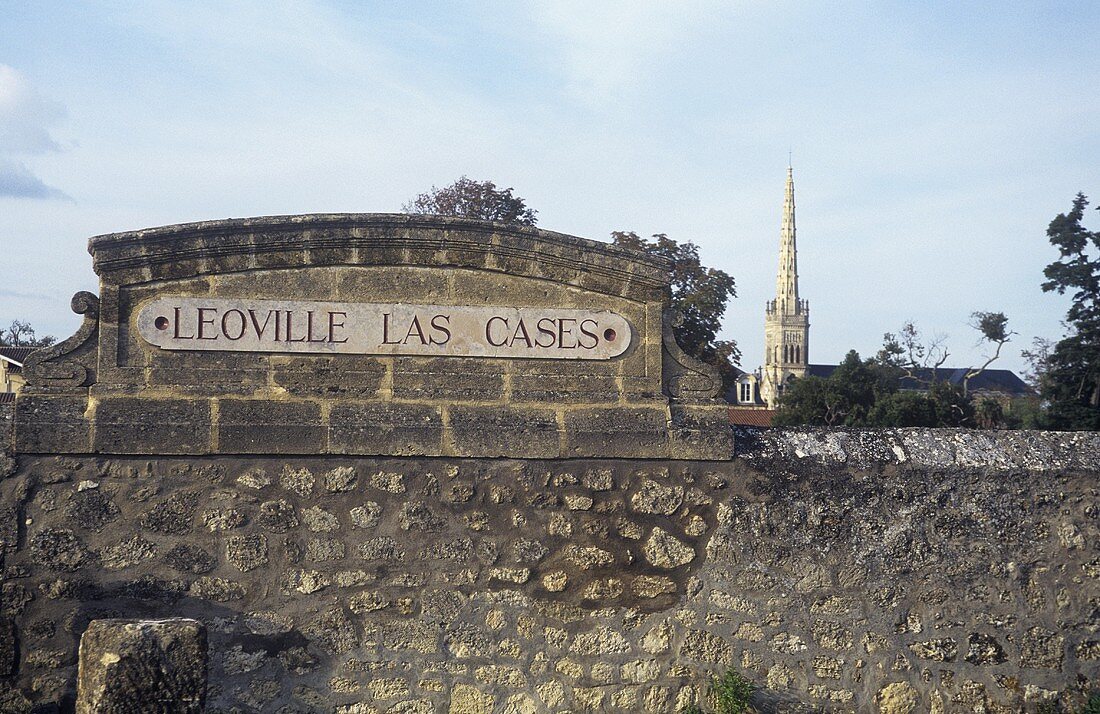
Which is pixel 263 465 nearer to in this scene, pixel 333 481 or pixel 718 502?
pixel 333 481

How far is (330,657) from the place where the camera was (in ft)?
17.8

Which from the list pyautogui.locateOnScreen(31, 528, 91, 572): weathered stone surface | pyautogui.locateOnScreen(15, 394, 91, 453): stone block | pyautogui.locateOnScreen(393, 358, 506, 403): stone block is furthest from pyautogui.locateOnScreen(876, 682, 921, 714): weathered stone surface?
pyautogui.locateOnScreen(15, 394, 91, 453): stone block

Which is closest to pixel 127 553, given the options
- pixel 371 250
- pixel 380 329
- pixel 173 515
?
pixel 173 515

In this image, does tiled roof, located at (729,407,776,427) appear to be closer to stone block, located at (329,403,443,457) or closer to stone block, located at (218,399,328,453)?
stone block, located at (329,403,443,457)

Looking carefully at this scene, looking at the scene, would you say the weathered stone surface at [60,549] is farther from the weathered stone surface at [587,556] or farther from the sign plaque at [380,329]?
the weathered stone surface at [587,556]

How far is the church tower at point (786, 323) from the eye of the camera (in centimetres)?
12119

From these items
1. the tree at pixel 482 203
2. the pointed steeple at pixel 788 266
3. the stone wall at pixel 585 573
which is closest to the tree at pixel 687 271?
the tree at pixel 482 203

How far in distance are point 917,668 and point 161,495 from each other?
388 centimetres

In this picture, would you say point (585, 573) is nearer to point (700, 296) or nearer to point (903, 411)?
point (700, 296)

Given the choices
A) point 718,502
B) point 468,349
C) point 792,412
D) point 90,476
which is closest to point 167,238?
point 90,476

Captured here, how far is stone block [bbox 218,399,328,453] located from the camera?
5.43 metres

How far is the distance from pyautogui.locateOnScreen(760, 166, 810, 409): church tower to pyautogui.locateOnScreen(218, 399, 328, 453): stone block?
11601cm

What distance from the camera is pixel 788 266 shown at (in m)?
124

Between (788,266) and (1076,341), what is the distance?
286 ft
